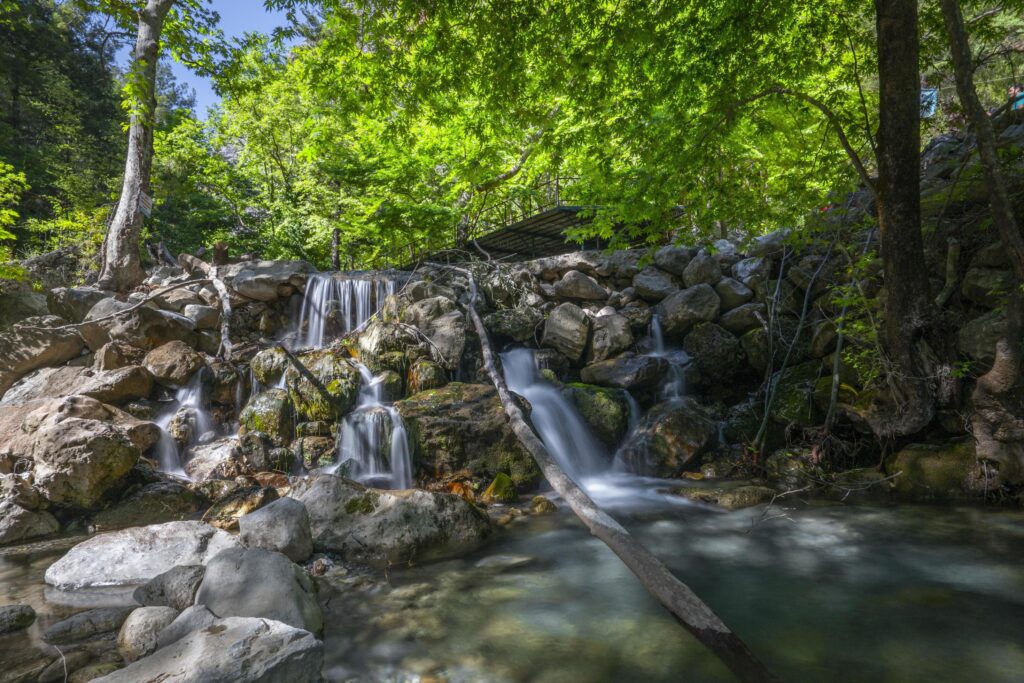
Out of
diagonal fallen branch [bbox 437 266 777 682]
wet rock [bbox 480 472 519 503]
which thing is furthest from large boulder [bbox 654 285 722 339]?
diagonal fallen branch [bbox 437 266 777 682]

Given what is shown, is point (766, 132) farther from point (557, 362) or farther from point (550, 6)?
point (557, 362)

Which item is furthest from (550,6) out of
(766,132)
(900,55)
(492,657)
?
(492,657)

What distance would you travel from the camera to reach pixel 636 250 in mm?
11758

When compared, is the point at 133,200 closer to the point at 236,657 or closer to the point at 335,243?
the point at 335,243

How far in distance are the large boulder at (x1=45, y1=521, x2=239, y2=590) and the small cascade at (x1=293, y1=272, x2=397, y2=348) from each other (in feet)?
20.9

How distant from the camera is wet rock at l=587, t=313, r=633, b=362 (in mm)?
9711

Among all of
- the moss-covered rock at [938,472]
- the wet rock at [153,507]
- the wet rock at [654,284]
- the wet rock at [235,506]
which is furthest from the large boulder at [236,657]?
the wet rock at [654,284]

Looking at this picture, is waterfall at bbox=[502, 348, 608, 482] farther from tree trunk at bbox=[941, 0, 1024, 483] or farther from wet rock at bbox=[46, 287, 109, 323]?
wet rock at bbox=[46, 287, 109, 323]

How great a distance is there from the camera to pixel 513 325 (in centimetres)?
1007

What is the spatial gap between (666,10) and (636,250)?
23.0 feet

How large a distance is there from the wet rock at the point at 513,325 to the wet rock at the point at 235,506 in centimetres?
531

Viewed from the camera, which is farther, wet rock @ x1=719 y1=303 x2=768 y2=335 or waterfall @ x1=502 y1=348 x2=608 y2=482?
wet rock @ x1=719 y1=303 x2=768 y2=335

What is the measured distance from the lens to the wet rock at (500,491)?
6363 millimetres

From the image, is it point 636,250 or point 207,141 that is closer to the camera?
point 636,250
